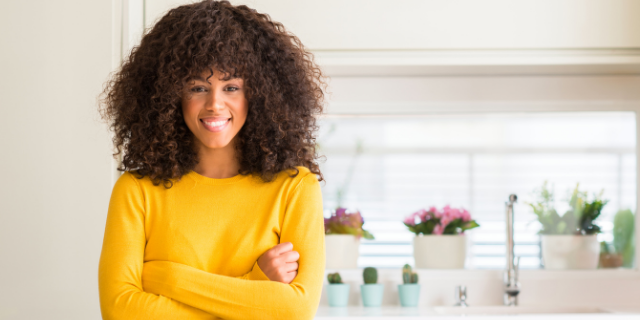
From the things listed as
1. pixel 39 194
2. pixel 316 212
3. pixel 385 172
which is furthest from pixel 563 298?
pixel 39 194

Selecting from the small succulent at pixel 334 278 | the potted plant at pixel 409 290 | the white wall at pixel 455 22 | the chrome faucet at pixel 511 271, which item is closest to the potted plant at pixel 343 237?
the small succulent at pixel 334 278

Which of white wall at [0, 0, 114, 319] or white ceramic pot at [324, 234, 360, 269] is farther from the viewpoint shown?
white ceramic pot at [324, 234, 360, 269]

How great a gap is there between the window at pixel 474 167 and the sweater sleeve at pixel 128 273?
1.13 metres

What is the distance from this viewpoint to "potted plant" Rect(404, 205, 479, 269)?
7.06ft

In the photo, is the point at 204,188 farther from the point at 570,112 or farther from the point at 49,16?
the point at 570,112

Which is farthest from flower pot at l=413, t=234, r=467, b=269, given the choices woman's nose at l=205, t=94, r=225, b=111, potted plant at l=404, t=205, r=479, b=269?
woman's nose at l=205, t=94, r=225, b=111

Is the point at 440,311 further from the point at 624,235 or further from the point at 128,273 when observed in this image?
the point at 128,273

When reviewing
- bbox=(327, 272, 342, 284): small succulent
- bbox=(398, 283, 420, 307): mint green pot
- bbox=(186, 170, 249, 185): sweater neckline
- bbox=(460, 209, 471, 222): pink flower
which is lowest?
bbox=(398, 283, 420, 307): mint green pot

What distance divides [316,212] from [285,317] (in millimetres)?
229

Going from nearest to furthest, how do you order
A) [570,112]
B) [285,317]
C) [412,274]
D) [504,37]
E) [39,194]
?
[285,317]
[39,194]
[504,37]
[412,274]
[570,112]

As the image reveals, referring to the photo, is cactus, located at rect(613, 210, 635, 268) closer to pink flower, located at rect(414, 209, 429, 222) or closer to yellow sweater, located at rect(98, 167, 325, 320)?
pink flower, located at rect(414, 209, 429, 222)

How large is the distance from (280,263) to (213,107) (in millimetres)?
333

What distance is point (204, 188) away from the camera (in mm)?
1240

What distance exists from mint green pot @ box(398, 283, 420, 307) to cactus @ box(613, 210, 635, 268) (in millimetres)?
801
